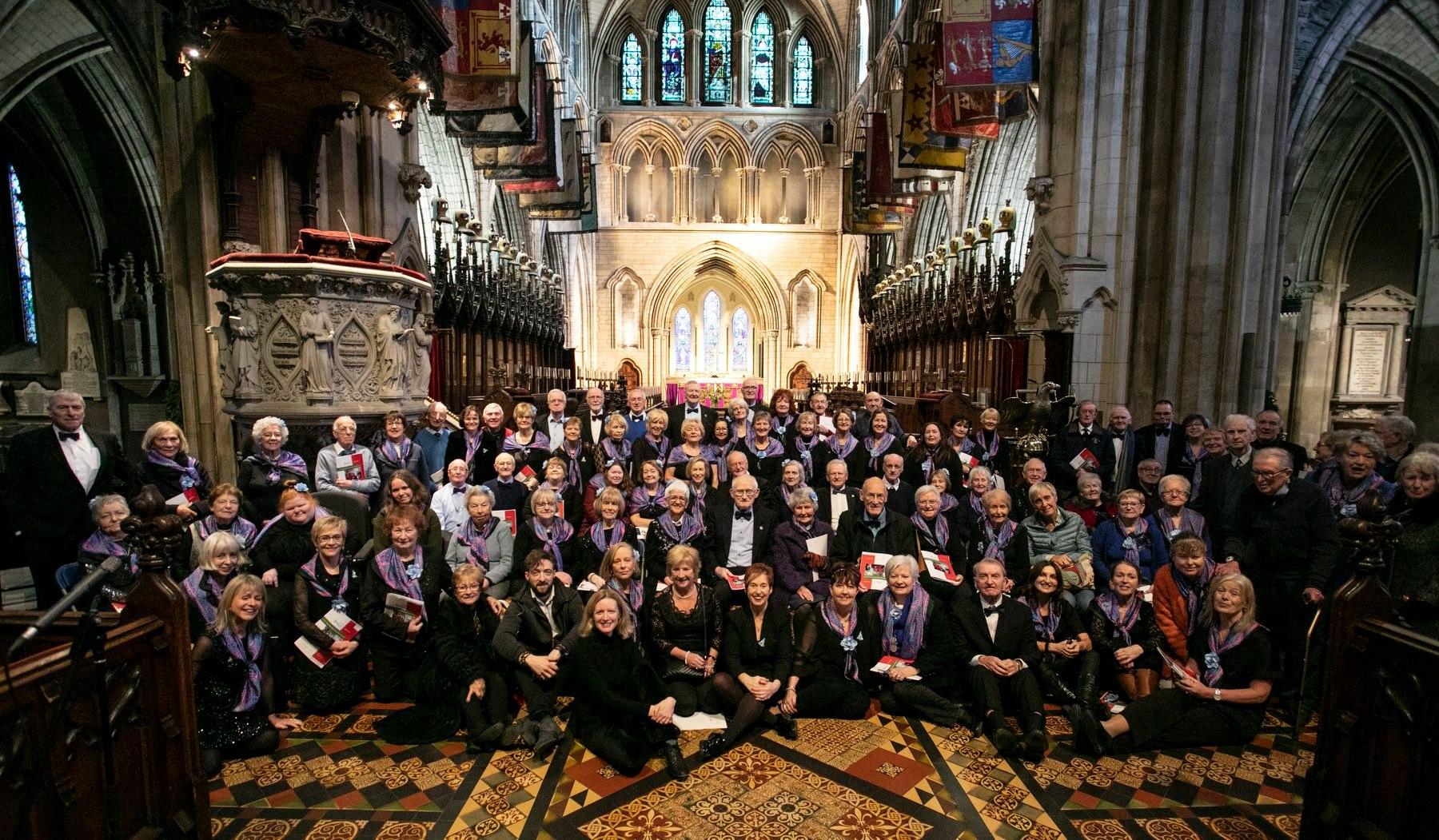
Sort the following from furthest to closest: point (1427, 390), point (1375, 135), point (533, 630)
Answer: point (1375, 135), point (1427, 390), point (533, 630)

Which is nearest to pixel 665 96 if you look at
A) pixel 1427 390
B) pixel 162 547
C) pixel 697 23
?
pixel 697 23

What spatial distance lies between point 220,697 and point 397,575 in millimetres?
1090

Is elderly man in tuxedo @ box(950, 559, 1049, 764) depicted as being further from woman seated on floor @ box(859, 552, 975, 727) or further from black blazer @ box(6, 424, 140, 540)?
black blazer @ box(6, 424, 140, 540)

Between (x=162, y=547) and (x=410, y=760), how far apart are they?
194 cm

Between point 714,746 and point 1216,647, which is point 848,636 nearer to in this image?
point 714,746

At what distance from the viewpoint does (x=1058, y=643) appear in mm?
4375

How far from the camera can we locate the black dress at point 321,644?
429 cm

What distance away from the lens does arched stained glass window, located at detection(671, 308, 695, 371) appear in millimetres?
31109

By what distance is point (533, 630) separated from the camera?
4.24 meters

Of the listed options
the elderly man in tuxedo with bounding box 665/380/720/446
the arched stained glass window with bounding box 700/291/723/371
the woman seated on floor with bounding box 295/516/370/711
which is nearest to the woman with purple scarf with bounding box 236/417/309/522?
the woman seated on floor with bounding box 295/516/370/711

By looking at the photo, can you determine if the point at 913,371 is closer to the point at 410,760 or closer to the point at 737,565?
the point at 737,565

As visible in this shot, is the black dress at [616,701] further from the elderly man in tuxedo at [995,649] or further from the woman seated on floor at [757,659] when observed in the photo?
the elderly man in tuxedo at [995,649]

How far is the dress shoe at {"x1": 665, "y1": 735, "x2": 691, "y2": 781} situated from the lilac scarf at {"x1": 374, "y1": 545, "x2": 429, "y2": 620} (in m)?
1.86

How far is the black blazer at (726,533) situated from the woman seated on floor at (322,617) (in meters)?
2.53
